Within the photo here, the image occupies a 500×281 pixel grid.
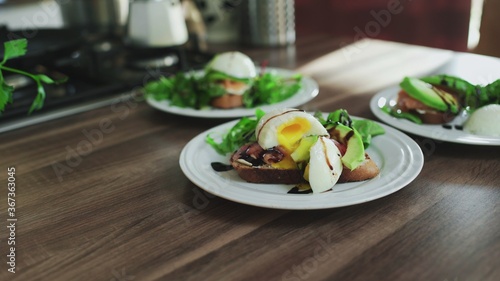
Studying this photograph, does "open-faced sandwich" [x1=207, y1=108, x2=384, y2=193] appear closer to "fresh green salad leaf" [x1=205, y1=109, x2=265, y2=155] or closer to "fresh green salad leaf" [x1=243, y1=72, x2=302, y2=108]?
"fresh green salad leaf" [x1=205, y1=109, x2=265, y2=155]

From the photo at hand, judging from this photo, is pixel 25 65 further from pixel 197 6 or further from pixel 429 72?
pixel 429 72

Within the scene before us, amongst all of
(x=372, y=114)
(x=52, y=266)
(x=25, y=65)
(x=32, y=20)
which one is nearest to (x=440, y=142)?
(x=372, y=114)

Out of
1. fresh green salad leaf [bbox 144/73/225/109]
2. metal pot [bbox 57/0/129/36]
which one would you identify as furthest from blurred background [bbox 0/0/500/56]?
fresh green salad leaf [bbox 144/73/225/109]

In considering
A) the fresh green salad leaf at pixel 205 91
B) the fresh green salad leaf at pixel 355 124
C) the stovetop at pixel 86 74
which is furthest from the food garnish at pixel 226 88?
the fresh green salad leaf at pixel 355 124

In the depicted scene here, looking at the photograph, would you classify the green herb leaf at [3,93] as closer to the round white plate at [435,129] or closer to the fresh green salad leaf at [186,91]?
the fresh green salad leaf at [186,91]

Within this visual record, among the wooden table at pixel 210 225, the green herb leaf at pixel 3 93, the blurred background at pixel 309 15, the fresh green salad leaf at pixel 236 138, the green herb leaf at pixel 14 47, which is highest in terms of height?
the green herb leaf at pixel 14 47
